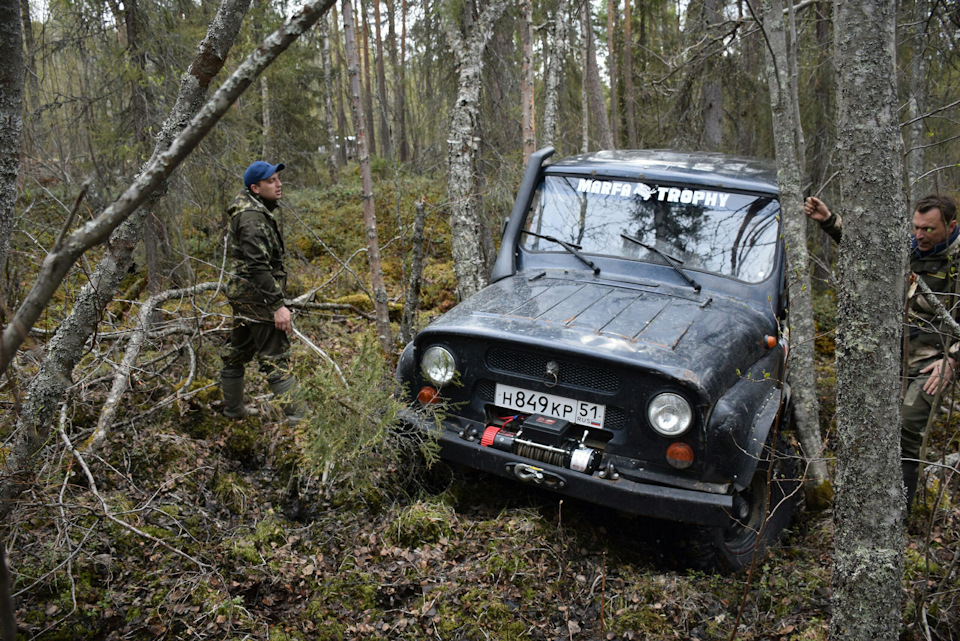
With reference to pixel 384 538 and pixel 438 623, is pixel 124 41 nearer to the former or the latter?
pixel 384 538

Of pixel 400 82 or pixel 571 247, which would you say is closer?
pixel 571 247

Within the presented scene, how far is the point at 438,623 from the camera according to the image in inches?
113

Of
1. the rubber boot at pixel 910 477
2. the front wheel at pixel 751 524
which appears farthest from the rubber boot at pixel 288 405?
the rubber boot at pixel 910 477

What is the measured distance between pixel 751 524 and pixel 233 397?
3676mm

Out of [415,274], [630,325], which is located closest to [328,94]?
[415,274]

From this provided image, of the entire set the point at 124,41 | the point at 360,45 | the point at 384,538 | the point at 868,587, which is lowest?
the point at 384,538

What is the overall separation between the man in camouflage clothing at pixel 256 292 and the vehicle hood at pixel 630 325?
1467 millimetres

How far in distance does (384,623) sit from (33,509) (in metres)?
1.70

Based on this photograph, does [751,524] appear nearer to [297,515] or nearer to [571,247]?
[571,247]

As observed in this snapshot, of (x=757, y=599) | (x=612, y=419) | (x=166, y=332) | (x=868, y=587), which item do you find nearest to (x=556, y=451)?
(x=612, y=419)

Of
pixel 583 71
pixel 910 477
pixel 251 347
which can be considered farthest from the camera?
pixel 583 71

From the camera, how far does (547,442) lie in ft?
11.1

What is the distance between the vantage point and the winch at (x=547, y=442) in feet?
10.7

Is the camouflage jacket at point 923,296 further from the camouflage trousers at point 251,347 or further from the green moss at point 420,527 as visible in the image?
the camouflage trousers at point 251,347
